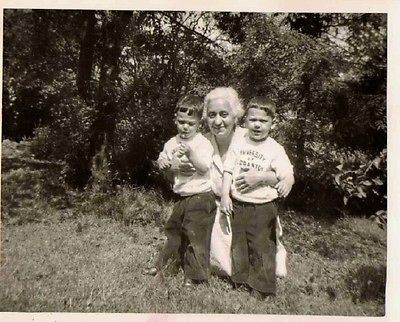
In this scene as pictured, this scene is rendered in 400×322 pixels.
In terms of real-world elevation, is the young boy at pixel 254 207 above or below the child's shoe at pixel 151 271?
above

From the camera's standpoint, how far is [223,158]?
2.05 meters

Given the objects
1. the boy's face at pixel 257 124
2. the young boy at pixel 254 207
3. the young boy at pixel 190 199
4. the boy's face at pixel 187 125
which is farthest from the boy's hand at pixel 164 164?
the boy's face at pixel 257 124

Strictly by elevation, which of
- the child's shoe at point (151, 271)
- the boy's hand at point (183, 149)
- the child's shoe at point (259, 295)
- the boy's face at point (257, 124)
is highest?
the boy's face at point (257, 124)

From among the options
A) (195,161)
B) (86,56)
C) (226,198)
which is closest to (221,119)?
(195,161)

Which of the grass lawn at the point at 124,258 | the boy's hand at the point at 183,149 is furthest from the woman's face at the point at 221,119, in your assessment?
the grass lawn at the point at 124,258

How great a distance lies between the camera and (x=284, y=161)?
2.06 m

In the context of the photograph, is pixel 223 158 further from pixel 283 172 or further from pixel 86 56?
pixel 86 56

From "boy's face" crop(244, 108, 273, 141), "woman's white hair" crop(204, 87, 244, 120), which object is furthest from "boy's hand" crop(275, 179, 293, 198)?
"woman's white hair" crop(204, 87, 244, 120)

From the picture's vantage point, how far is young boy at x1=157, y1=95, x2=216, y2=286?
2.04 metres

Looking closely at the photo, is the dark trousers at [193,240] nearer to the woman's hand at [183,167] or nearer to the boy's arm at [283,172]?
the woman's hand at [183,167]

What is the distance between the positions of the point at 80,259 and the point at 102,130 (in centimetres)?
51

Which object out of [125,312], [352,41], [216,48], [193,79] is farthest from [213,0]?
[125,312]

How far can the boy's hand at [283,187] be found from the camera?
205cm

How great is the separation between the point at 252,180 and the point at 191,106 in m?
0.37
